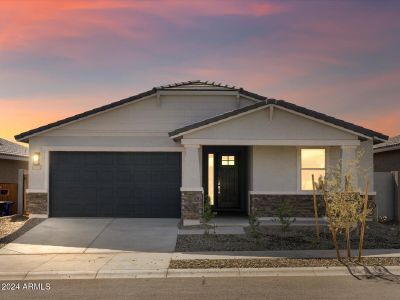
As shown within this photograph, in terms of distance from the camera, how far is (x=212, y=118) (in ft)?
52.1

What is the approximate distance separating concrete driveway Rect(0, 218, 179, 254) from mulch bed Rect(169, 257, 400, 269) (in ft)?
5.86

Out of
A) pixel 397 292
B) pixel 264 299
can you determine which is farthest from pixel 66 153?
pixel 397 292

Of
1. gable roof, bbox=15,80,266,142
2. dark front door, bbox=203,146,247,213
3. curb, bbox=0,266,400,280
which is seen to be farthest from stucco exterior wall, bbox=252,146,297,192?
curb, bbox=0,266,400,280

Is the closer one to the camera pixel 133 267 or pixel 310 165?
pixel 133 267

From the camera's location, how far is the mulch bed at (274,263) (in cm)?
1046

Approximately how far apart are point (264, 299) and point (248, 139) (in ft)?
27.9

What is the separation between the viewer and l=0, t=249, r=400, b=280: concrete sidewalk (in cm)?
1000

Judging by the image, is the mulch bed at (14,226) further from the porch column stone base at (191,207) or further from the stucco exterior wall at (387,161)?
the stucco exterior wall at (387,161)

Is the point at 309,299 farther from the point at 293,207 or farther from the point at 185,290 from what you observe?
the point at 293,207

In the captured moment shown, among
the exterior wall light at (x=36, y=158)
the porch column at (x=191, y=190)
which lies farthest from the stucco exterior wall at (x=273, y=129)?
the exterior wall light at (x=36, y=158)

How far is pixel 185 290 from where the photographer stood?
882cm

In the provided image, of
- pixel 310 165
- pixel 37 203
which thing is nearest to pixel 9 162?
pixel 37 203

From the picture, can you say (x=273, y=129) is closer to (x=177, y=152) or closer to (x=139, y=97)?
(x=177, y=152)

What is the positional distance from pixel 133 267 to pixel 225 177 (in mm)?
9965
